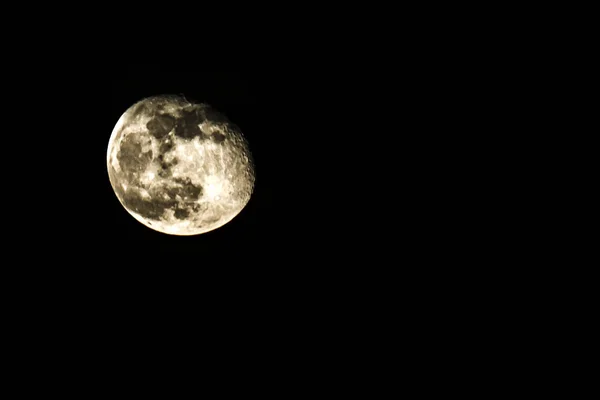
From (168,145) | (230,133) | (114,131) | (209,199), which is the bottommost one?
(209,199)

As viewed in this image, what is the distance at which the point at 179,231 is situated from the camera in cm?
287

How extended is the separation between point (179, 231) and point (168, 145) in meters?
0.68

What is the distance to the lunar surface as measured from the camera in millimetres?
2566

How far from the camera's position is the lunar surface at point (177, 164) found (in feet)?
8.42

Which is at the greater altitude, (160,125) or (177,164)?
(160,125)

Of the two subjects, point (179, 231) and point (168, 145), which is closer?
point (168, 145)

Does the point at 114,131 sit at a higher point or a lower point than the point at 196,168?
higher

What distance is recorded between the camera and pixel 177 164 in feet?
8.36

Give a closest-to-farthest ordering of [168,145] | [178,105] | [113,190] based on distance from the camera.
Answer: [168,145] → [178,105] → [113,190]

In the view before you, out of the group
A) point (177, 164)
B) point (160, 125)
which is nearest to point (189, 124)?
point (160, 125)

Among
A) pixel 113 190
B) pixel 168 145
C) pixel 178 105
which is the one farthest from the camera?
pixel 113 190

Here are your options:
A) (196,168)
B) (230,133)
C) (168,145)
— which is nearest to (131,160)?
(168,145)

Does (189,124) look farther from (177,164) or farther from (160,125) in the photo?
(177,164)

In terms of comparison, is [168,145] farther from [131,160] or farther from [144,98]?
[144,98]
